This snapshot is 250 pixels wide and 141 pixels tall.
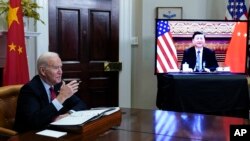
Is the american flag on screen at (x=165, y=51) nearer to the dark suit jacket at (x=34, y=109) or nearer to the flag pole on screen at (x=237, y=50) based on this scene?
the flag pole on screen at (x=237, y=50)

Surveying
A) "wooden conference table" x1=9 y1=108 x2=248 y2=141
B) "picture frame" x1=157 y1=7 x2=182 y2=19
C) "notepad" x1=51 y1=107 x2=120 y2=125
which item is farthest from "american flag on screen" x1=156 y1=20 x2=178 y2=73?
"notepad" x1=51 y1=107 x2=120 y2=125

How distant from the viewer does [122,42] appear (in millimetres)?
4438

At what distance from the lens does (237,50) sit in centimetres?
390

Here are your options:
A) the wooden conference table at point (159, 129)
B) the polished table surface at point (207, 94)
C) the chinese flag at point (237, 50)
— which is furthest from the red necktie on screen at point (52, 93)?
the chinese flag at point (237, 50)

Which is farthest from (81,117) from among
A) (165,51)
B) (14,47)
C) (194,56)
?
(194,56)

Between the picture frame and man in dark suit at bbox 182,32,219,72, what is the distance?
0.56 m

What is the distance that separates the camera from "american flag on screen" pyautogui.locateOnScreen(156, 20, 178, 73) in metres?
3.78

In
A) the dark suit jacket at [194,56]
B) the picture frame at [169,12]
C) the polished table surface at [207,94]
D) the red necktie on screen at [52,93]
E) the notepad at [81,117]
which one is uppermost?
the picture frame at [169,12]

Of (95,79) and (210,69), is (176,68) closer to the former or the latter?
(210,69)

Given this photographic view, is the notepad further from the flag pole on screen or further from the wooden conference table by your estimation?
the flag pole on screen

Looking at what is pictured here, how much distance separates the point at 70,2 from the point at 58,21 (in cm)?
28

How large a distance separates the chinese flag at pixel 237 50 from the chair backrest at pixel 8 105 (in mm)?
2573

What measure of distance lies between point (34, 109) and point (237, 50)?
2.73m

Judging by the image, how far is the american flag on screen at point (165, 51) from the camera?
12.4 feet
